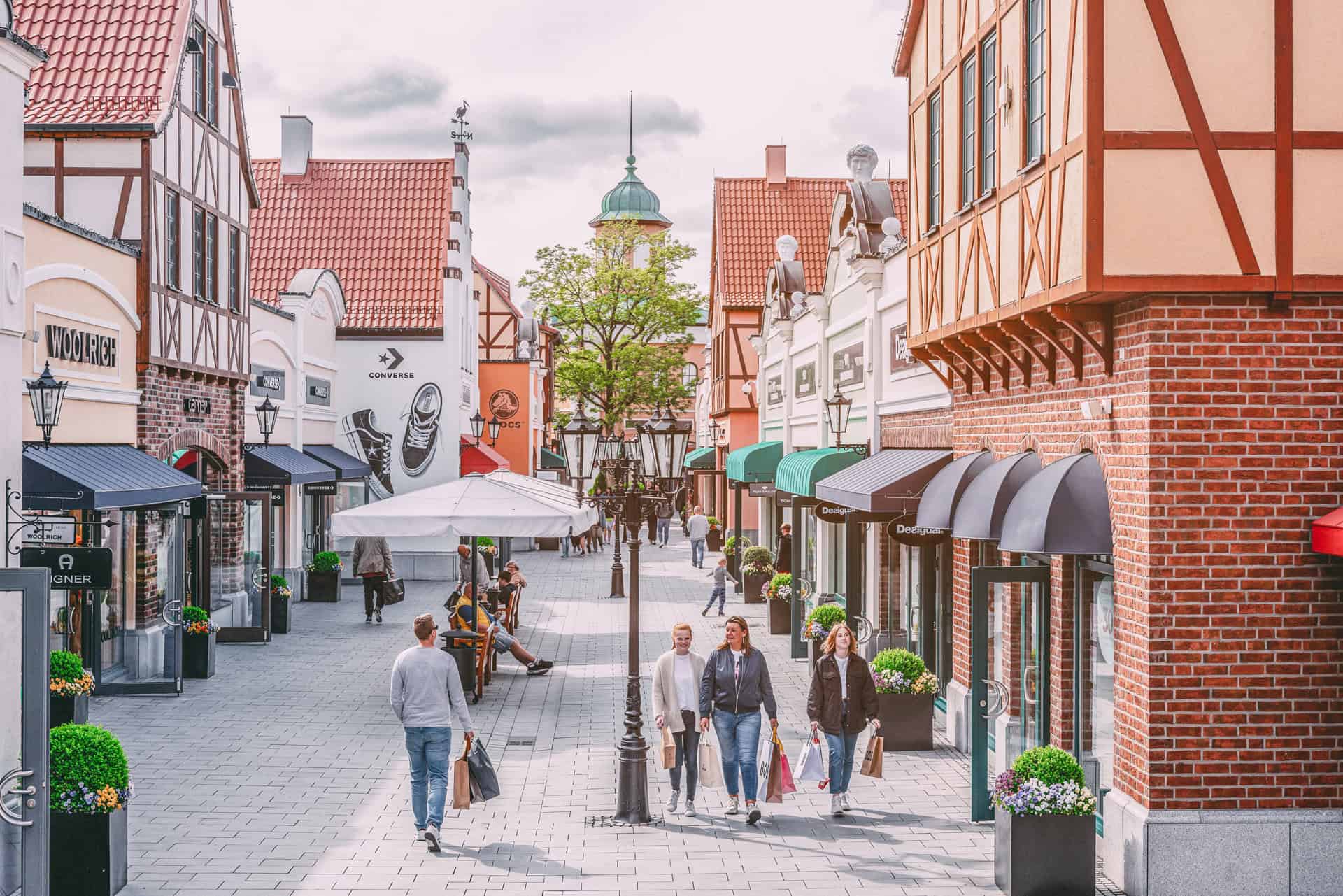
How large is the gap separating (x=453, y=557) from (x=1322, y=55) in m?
25.3

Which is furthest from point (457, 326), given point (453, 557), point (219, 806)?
point (219, 806)

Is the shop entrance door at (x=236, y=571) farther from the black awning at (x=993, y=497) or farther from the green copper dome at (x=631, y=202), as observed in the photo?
the green copper dome at (x=631, y=202)

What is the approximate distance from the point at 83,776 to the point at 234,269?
14.1 m

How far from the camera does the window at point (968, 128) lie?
38.7 ft

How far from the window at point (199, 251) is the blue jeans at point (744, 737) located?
12.3 meters

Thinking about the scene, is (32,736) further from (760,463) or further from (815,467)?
(760,463)

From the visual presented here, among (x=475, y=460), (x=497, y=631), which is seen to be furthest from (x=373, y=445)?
(x=497, y=631)

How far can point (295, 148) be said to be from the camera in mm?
34000

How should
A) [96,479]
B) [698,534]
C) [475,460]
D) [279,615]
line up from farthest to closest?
[475,460], [698,534], [279,615], [96,479]

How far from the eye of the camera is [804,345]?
24.3 m

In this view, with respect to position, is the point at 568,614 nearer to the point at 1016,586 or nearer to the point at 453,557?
the point at 453,557

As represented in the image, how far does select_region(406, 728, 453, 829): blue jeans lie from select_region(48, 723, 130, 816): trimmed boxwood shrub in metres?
2.14

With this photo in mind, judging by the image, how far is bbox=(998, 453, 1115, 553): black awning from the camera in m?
9.18

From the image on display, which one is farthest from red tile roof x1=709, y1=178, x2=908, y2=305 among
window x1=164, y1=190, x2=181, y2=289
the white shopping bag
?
the white shopping bag
